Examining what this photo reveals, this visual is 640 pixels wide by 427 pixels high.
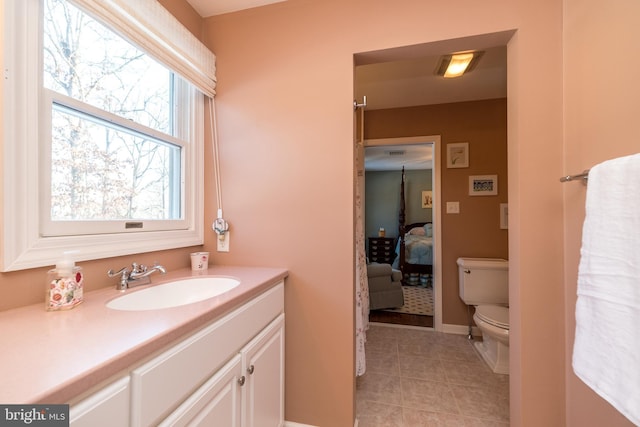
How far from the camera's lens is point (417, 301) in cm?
371

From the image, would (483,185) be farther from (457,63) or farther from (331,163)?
(331,163)

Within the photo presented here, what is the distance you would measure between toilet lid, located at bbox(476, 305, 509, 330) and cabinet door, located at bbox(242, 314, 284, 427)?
5.43ft

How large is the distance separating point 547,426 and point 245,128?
6.96 feet

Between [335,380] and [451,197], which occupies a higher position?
[451,197]

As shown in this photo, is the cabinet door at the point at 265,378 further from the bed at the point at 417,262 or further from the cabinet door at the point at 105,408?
the bed at the point at 417,262

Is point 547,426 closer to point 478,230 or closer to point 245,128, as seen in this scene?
point 478,230

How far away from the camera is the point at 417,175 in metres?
6.56

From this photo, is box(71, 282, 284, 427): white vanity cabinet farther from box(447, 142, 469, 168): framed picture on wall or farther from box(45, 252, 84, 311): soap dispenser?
box(447, 142, 469, 168): framed picture on wall

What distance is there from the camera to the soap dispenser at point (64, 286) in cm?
80

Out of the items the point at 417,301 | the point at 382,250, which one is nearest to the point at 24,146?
the point at 417,301

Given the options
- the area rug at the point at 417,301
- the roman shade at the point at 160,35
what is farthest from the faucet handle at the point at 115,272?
the area rug at the point at 417,301

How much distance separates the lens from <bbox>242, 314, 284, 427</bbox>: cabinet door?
1040mm

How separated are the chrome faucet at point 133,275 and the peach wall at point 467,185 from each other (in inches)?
103

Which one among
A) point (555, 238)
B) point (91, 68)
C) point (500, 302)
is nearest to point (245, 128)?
point (91, 68)
